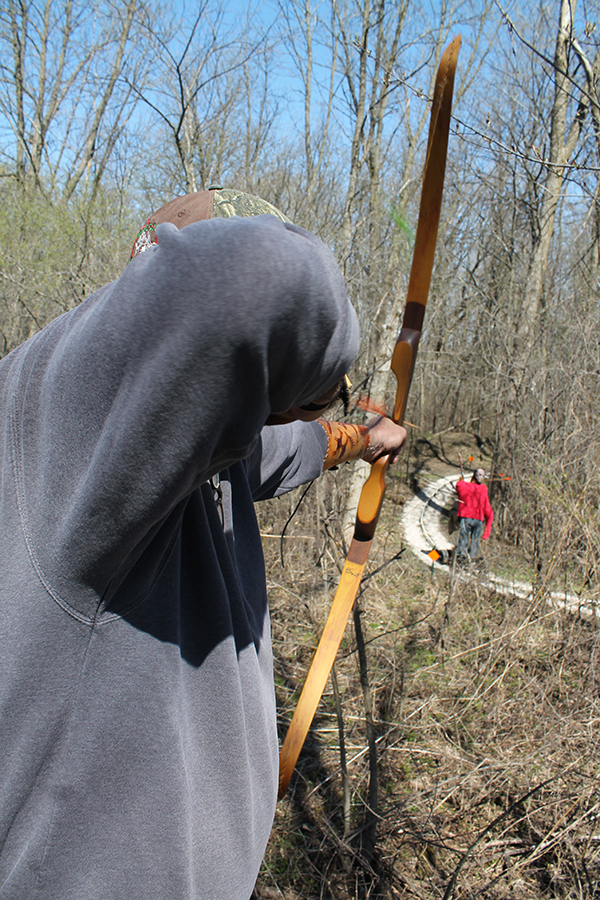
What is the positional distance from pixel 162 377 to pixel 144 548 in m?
0.23

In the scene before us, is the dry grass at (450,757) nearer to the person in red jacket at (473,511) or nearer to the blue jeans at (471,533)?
the blue jeans at (471,533)

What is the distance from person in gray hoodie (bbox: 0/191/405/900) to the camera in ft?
1.68

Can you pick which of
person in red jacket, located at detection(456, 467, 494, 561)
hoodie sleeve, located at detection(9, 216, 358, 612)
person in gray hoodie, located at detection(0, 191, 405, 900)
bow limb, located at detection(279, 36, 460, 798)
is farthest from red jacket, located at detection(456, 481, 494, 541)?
hoodie sleeve, located at detection(9, 216, 358, 612)

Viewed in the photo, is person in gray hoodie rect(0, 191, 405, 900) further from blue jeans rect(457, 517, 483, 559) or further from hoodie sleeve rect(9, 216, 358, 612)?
blue jeans rect(457, 517, 483, 559)

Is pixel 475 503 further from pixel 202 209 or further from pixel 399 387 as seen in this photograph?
pixel 202 209

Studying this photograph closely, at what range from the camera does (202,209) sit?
33.8 inches

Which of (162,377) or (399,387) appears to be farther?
(399,387)

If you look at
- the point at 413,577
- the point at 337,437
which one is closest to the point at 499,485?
the point at 413,577

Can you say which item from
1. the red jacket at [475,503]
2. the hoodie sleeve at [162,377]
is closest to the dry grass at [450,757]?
the hoodie sleeve at [162,377]

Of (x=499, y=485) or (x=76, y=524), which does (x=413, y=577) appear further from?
(x=76, y=524)

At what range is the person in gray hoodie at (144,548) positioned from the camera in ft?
1.68

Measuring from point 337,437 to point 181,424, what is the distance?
44.6 inches

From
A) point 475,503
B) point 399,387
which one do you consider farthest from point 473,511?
point 399,387

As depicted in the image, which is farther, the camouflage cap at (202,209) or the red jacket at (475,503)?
the red jacket at (475,503)
